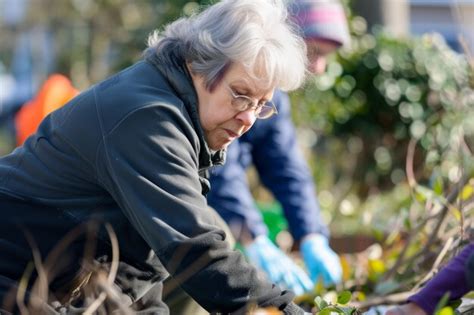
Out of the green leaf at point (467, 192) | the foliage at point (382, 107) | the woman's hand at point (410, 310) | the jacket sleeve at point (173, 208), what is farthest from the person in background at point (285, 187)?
the foliage at point (382, 107)

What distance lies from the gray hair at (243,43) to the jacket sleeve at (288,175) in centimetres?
192

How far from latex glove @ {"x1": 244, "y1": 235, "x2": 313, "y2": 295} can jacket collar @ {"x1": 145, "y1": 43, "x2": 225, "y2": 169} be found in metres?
1.58

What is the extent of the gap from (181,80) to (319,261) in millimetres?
2010

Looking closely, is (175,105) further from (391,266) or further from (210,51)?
(391,266)

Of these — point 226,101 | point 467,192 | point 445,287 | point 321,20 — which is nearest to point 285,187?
point 321,20

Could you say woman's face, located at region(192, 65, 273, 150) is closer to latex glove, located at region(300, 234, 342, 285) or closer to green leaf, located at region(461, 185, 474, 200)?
green leaf, located at region(461, 185, 474, 200)

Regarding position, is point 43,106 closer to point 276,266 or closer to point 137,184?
point 276,266

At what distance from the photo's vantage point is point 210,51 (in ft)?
8.38

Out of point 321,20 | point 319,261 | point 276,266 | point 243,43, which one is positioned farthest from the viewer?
point 321,20

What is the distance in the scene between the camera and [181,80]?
2.58 meters

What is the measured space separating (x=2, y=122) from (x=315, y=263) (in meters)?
6.63

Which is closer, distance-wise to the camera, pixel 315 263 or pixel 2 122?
pixel 315 263

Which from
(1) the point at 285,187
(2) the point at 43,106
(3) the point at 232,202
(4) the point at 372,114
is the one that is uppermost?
(2) the point at 43,106

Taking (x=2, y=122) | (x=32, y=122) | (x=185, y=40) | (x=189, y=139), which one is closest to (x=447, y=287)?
(x=189, y=139)
